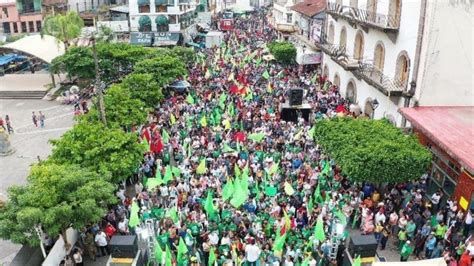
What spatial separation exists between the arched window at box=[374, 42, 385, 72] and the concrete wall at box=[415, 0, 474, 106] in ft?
16.4

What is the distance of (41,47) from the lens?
46438 millimetres

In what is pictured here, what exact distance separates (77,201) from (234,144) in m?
10.7

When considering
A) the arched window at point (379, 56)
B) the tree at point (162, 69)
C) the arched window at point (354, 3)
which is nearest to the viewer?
the arched window at point (379, 56)

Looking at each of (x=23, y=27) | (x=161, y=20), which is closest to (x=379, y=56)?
(x=161, y=20)

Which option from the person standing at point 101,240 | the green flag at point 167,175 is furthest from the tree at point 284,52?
the person standing at point 101,240

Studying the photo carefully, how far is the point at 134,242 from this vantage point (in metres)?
15.2

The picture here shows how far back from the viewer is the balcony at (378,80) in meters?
25.2

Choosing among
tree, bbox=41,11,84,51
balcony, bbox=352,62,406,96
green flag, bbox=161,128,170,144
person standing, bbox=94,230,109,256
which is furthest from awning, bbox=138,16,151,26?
person standing, bbox=94,230,109,256

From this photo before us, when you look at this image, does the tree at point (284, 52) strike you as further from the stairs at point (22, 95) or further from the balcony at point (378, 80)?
the stairs at point (22, 95)

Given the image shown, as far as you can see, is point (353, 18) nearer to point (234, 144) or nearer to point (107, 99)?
point (234, 144)

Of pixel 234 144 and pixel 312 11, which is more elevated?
pixel 312 11

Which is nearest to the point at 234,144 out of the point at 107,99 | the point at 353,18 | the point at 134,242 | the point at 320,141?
the point at 320,141

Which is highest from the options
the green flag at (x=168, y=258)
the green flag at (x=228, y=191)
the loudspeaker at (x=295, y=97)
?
the loudspeaker at (x=295, y=97)

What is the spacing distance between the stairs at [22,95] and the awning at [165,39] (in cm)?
1698
